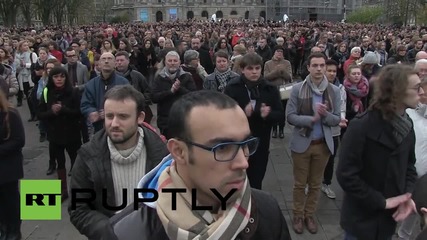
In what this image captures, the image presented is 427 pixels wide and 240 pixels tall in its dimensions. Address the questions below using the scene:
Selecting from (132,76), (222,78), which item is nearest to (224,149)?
(222,78)

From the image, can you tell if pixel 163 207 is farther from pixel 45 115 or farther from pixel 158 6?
pixel 158 6

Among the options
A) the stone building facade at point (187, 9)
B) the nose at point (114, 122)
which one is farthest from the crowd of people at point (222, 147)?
the stone building facade at point (187, 9)

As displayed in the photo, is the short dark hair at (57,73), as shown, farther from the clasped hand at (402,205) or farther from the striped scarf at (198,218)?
the striped scarf at (198,218)

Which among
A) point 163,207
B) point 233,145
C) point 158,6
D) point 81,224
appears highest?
point 158,6

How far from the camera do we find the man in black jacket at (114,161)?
2.60 m

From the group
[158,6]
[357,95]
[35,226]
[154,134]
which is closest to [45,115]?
[35,226]

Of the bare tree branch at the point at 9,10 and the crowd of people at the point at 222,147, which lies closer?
the crowd of people at the point at 222,147

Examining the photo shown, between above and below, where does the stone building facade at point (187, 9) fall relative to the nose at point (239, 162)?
above

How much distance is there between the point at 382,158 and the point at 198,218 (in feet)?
6.41

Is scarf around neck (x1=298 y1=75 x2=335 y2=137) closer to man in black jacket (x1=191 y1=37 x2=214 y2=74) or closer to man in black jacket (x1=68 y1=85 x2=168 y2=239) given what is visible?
man in black jacket (x1=68 y1=85 x2=168 y2=239)

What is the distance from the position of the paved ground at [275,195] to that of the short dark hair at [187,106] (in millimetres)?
3379

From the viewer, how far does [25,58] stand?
10742mm

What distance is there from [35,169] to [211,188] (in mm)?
6003

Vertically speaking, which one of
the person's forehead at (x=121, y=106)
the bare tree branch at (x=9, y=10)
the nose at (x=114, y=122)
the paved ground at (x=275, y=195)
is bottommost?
the paved ground at (x=275, y=195)
